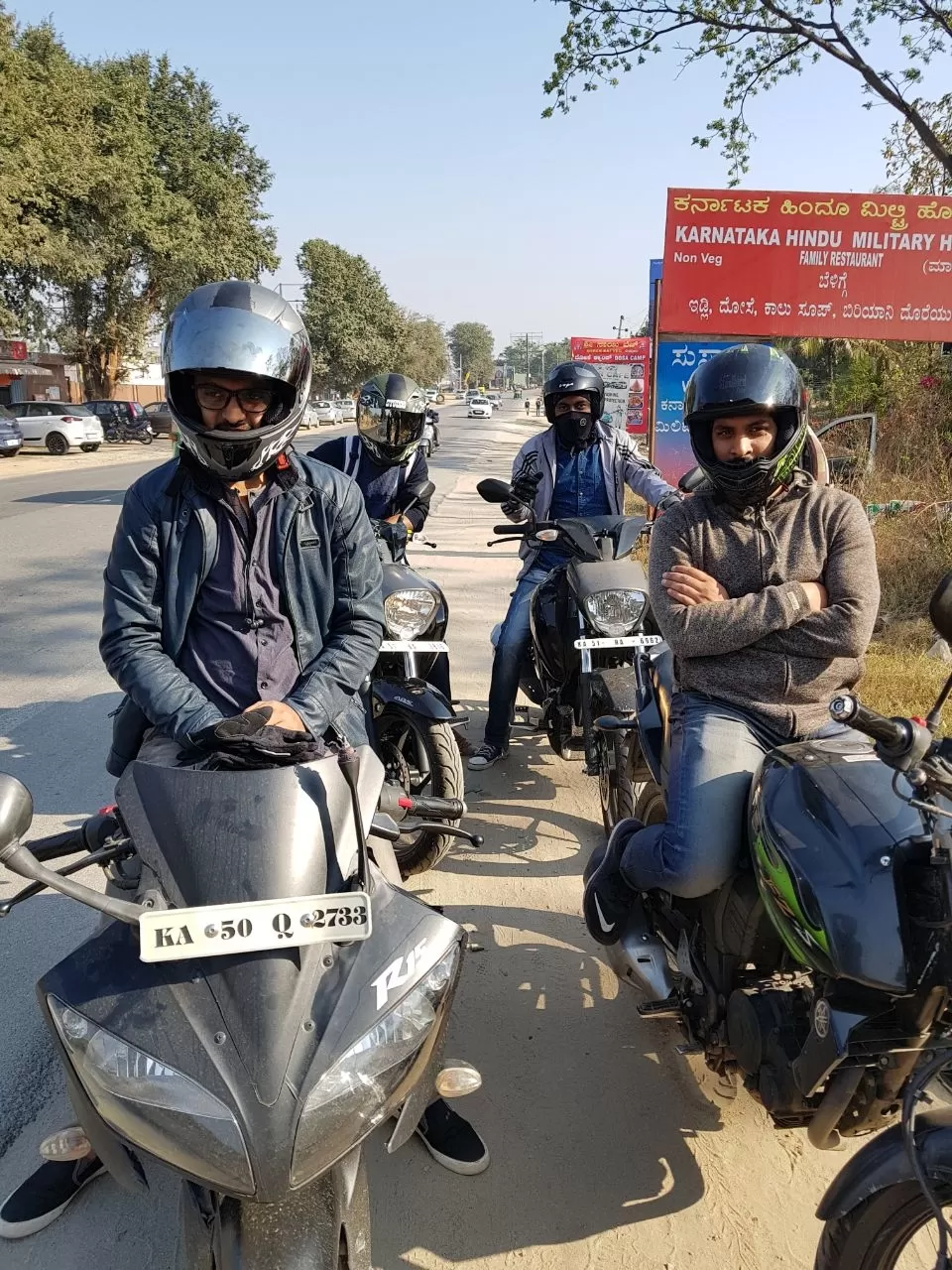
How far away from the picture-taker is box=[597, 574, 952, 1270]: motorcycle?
5.33 ft

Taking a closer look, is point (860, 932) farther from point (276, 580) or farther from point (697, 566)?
point (276, 580)

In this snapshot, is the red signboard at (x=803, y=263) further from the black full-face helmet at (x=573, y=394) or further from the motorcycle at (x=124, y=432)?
the motorcycle at (x=124, y=432)

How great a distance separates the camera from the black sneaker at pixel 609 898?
2793mm

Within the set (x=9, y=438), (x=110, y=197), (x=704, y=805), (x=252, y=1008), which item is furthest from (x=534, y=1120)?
(x=110, y=197)

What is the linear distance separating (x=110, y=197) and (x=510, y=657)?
3124cm

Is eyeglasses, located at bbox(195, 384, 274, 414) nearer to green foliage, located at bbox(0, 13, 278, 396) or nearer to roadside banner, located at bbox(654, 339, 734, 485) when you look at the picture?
roadside banner, located at bbox(654, 339, 734, 485)

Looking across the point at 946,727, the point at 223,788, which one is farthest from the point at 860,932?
the point at 946,727

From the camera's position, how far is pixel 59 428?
98.8ft

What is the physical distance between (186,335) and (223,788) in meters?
1.25

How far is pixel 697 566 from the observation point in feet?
9.03

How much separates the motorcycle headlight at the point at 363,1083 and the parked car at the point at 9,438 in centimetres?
3006

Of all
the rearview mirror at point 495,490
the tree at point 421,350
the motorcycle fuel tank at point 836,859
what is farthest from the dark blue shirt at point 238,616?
the tree at point 421,350

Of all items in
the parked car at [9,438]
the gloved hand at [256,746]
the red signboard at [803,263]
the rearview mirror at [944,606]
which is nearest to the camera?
the rearview mirror at [944,606]

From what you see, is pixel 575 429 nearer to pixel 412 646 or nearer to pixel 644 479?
pixel 644 479
